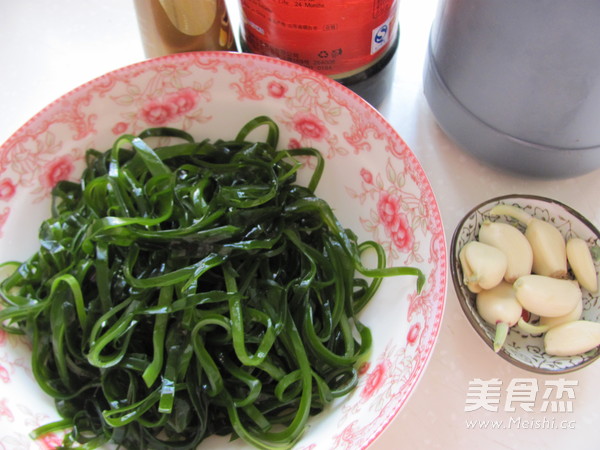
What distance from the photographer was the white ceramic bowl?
2.00 ft

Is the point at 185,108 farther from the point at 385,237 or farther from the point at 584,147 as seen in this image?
the point at 584,147

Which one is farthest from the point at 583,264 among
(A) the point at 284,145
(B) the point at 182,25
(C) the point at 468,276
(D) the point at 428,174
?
(B) the point at 182,25

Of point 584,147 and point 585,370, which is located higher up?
point 584,147

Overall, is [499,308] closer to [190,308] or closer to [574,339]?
[574,339]

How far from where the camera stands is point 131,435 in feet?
1.99

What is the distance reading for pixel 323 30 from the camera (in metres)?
0.70

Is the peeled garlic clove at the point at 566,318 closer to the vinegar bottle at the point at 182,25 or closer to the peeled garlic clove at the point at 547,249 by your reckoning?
the peeled garlic clove at the point at 547,249

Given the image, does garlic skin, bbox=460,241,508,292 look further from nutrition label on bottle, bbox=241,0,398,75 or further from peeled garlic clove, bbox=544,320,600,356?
nutrition label on bottle, bbox=241,0,398,75

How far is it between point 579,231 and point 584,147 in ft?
0.37

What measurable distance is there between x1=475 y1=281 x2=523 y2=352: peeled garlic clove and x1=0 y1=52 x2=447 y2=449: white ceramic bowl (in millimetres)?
114

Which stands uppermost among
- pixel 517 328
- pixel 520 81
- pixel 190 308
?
pixel 520 81

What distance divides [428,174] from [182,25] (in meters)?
0.42

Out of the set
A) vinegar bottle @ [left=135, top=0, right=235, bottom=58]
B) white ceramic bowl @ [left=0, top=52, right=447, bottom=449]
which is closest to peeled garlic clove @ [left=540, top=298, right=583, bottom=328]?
white ceramic bowl @ [left=0, top=52, right=447, bottom=449]

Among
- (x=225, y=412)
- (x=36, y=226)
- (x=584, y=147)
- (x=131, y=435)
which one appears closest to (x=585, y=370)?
(x=584, y=147)
